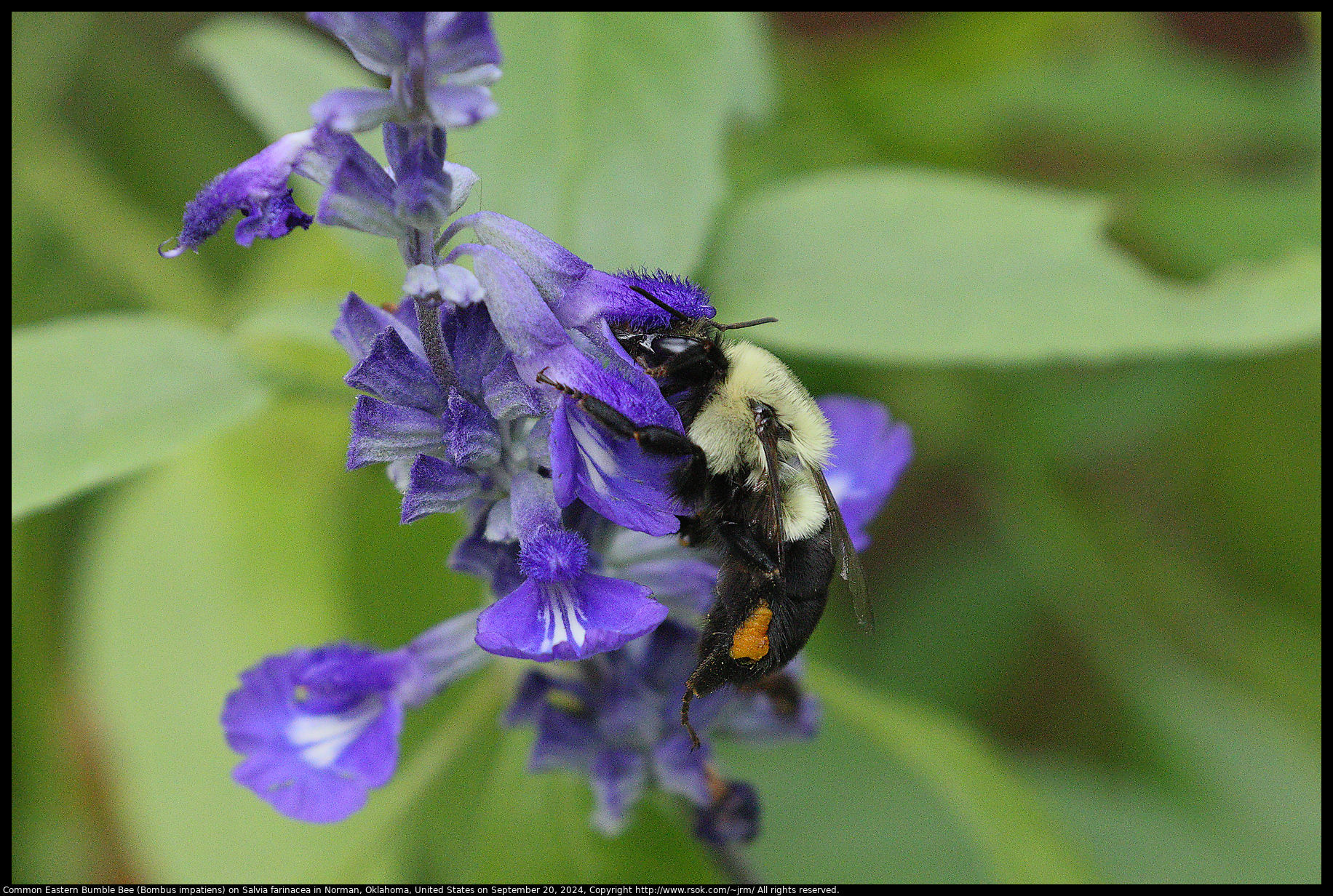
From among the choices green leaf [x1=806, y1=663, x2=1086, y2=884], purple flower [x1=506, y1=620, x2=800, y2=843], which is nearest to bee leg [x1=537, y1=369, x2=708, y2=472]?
purple flower [x1=506, y1=620, x2=800, y2=843]

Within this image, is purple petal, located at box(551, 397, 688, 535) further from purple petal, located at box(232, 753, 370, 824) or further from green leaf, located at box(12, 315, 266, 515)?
green leaf, located at box(12, 315, 266, 515)

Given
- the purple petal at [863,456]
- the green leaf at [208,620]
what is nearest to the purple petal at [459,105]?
the purple petal at [863,456]

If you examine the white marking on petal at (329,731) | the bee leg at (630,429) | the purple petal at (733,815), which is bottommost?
the purple petal at (733,815)

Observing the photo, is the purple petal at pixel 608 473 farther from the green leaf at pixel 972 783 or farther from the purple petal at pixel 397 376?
the green leaf at pixel 972 783

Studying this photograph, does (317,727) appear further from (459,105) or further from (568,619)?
(459,105)

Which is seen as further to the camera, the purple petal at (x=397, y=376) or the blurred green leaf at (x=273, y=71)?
the blurred green leaf at (x=273, y=71)

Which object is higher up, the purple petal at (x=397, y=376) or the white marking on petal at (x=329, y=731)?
the purple petal at (x=397, y=376)

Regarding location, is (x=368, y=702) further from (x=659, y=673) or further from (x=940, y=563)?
(x=940, y=563)
